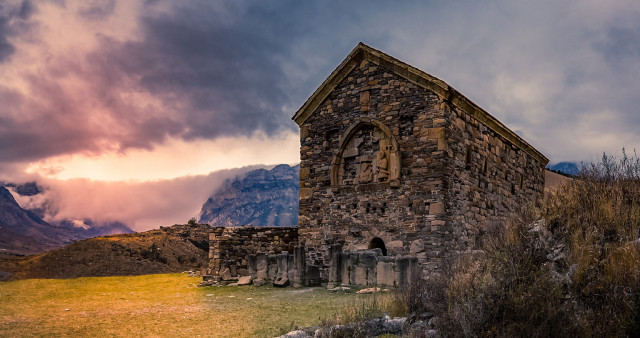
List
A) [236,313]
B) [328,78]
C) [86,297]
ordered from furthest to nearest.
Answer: [328,78] → [86,297] → [236,313]

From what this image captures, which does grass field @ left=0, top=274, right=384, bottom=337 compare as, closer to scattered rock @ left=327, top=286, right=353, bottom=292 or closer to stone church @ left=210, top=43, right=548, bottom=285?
scattered rock @ left=327, top=286, right=353, bottom=292

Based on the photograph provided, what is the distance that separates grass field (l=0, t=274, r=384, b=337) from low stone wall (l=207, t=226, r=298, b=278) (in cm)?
176

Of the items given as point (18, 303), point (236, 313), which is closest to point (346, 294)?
point (236, 313)

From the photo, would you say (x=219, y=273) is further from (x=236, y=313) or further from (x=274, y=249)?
(x=236, y=313)

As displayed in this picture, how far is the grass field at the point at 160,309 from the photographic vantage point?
25.0 feet

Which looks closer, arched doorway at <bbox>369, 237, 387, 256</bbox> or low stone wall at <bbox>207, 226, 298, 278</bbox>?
arched doorway at <bbox>369, 237, 387, 256</bbox>

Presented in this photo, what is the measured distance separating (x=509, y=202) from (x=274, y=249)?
8.90 meters

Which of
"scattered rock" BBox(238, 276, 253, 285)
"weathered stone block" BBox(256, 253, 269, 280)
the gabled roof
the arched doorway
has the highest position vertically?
the gabled roof

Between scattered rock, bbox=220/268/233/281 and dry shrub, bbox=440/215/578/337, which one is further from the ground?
dry shrub, bbox=440/215/578/337

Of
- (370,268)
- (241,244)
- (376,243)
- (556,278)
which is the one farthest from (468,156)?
(556,278)

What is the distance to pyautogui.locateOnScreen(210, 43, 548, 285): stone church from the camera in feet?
42.3

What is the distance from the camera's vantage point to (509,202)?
17.2 metres

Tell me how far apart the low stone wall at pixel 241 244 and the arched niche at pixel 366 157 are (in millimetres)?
3619

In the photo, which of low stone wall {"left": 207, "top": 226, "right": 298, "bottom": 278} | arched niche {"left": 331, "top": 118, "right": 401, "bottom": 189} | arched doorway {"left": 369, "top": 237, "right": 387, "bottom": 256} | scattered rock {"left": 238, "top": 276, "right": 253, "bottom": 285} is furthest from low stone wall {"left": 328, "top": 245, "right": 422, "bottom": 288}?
low stone wall {"left": 207, "top": 226, "right": 298, "bottom": 278}
